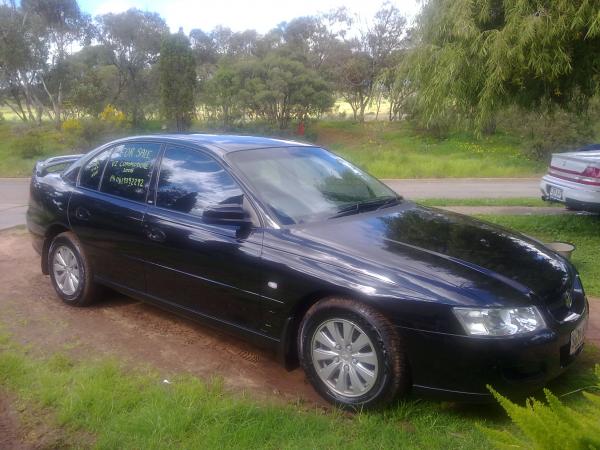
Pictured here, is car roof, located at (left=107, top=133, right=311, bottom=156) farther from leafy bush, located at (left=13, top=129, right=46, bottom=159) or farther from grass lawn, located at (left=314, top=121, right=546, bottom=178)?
leafy bush, located at (left=13, top=129, right=46, bottom=159)

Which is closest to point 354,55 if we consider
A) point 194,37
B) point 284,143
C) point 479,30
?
point 194,37

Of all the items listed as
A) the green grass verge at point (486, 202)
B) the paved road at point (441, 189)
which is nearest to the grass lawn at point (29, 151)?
the paved road at point (441, 189)

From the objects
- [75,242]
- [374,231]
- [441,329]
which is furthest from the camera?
[75,242]

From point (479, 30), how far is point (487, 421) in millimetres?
5131

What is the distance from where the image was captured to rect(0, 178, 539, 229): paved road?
13083 mm

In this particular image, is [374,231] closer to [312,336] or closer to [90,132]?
[312,336]

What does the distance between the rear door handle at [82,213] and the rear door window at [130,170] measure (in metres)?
0.23

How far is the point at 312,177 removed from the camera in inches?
171

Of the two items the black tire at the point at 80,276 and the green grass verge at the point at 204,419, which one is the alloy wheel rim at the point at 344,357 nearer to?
the green grass verge at the point at 204,419

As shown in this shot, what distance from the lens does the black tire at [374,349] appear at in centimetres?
314

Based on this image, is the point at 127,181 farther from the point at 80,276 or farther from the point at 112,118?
the point at 112,118

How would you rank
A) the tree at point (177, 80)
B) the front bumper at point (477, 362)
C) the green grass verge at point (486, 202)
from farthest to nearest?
the tree at point (177, 80)
the green grass verge at point (486, 202)
the front bumper at point (477, 362)

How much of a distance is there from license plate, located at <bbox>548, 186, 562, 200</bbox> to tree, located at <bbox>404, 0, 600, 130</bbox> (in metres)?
1.19

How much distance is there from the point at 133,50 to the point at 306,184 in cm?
3489
